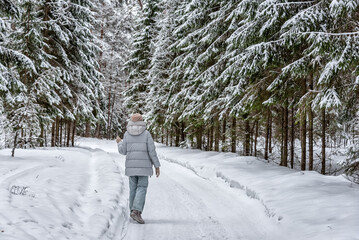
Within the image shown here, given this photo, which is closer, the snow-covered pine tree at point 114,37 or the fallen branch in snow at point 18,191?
the fallen branch in snow at point 18,191

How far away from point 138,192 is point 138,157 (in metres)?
0.68

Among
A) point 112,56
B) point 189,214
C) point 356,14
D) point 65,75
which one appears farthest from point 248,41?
point 112,56

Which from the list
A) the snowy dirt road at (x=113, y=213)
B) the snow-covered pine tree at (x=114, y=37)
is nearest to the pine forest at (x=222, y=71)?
the snowy dirt road at (x=113, y=213)

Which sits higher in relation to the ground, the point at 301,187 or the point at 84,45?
the point at 84,45

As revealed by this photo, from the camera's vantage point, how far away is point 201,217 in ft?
17.5

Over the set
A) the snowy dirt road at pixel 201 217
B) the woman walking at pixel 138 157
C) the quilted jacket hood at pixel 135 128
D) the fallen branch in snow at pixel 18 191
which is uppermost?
the quilted jacket hood at pixel 135 128

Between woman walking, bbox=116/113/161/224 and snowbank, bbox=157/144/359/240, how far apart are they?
2559 millimetres

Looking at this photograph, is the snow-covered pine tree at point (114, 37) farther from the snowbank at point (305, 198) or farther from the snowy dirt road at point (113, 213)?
the snowbank at point (305, 198)

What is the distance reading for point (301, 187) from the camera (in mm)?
6109

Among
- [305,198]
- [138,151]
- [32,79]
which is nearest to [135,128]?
[138,151]

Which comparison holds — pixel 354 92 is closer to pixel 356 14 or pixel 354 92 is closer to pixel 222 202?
pixel 356 14

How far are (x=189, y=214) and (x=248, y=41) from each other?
5288 mm

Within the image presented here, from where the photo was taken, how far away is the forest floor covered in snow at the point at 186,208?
12.6 feet

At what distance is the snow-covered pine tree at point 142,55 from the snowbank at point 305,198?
17.1 metres
